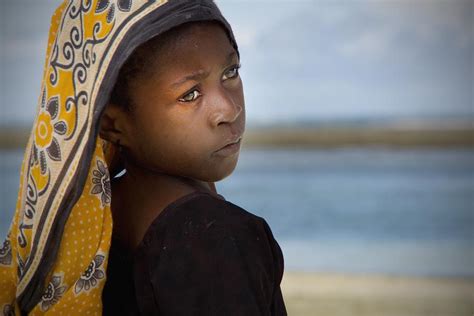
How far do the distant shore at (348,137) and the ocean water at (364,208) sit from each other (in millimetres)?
4763

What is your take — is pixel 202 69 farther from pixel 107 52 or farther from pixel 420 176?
pixel 420 176

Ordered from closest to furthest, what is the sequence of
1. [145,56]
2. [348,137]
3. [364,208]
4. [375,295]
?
[145,56]
[375,295]
[364,208]
[348,137]

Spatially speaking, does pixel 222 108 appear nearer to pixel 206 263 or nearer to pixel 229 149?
pixel 229 149

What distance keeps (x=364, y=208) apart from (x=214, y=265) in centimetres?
1023

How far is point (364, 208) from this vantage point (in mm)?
11312

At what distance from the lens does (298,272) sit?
24.5 feet

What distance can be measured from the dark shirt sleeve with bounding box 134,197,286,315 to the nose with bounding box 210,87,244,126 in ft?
0.48

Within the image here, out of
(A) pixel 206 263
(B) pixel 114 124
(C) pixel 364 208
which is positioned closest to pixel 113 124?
(B) pixel 114 124

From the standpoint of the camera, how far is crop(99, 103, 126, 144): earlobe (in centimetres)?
141

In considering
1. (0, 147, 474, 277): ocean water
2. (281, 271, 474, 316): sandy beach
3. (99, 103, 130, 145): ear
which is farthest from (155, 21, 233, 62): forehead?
(0, 147, 474, 277): ocean water

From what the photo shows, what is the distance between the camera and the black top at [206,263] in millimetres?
1234

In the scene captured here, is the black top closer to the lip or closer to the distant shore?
the lip

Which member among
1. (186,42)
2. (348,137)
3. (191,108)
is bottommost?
(191,108)

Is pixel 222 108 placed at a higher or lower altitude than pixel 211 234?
higher
